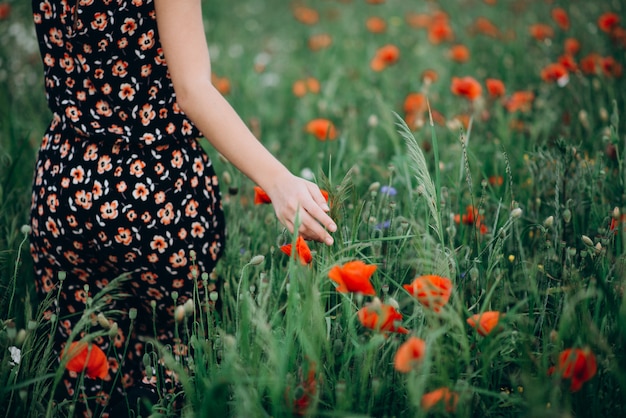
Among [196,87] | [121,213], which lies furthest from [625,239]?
[121,213]

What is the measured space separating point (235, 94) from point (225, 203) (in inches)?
47.9

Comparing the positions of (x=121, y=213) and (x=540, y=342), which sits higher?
(x=121, y=213)

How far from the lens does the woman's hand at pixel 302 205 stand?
105 centimetres

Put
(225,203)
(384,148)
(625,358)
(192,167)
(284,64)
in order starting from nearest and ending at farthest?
1. (625,358)
2. (192,167)
3. (225,203)
4. (384,148)
5. (284,64)

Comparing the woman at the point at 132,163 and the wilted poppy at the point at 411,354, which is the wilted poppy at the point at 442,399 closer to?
the wilted poppy at the point at 411,354

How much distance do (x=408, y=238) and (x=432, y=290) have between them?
584mm

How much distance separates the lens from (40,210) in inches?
48.4

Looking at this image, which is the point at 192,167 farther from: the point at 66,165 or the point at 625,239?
the point at 625,239

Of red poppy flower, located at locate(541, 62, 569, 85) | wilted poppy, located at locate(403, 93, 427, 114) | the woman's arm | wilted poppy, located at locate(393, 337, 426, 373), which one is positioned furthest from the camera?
wilted poppy, located at locate(403, 93, 427, 114)

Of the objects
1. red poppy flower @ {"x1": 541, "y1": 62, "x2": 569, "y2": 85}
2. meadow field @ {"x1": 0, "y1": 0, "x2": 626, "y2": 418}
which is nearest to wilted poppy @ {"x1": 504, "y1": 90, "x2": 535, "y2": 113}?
meadow field @ {"x1": 0, "y1": 0, "x2": 626, "y2": 418}

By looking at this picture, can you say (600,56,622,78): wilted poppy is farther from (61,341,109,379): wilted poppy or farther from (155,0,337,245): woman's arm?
(61,341,109,379): wilted poppy

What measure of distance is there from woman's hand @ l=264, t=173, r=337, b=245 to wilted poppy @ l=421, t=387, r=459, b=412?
1.16ft

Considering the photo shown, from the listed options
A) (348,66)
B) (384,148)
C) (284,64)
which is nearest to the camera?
(384,148)

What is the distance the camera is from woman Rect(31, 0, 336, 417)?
1065mm
